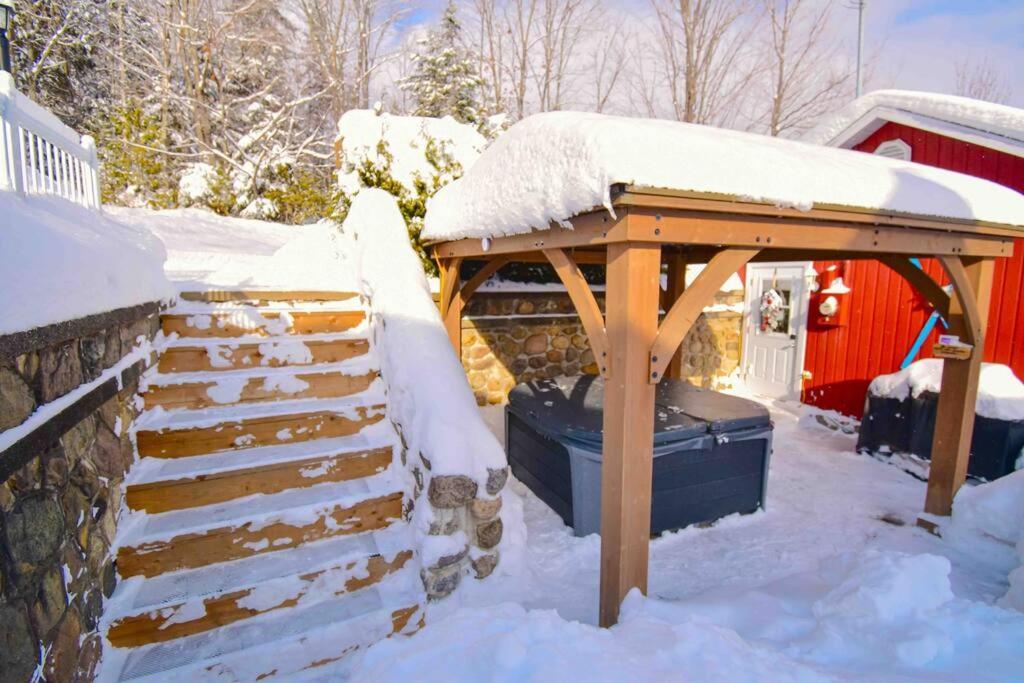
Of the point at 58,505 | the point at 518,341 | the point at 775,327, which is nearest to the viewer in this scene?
the point at 58,505

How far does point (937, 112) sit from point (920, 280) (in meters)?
2.89

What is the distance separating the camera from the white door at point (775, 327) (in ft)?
22.1

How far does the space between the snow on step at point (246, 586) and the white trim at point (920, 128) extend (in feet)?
19.9

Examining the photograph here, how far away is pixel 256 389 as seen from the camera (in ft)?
9.39

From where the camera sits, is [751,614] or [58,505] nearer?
[58,505]

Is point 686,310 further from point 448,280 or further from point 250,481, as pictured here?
point 448,280

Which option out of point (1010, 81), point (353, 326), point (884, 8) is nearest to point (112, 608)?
point (353, 326)

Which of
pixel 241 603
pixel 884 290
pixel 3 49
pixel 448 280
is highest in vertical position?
pixel 3 49

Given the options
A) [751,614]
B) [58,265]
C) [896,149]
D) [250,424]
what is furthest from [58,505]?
[896,149]

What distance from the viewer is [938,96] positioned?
17.0 ft

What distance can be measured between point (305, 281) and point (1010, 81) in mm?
19321

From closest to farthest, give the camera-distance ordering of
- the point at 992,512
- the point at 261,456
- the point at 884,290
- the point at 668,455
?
1. the point at 261,456
2. the point at 992,512
3. the point at 668,455
4. the point at 884,290

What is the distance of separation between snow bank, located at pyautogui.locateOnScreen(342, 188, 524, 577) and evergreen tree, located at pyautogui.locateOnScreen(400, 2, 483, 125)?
8.98 metres

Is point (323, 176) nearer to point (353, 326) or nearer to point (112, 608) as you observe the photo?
point (353, 326)
